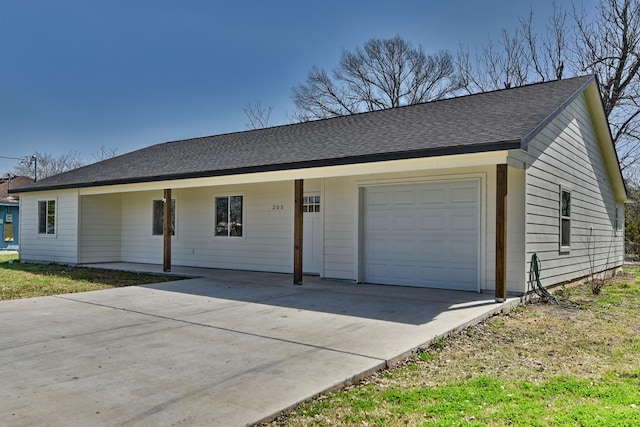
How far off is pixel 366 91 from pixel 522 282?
2315cm

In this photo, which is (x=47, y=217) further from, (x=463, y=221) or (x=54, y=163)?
(x=54, y=163)

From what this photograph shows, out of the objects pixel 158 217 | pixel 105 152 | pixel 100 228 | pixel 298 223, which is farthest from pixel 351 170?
pixel 105 152

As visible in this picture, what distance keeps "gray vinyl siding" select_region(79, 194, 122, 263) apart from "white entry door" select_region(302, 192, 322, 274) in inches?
291

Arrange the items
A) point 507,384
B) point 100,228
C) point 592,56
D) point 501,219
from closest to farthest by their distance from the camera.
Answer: point 507,384 → point 501,219 → point 100,228 → point 592,56

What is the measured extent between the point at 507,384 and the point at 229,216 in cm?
1000

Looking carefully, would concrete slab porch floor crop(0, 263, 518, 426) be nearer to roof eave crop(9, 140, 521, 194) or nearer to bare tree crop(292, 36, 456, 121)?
roof eave crop(9, 140, 521, 194)

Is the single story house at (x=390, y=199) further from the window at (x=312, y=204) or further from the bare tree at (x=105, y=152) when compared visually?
the bare tree at (x=105, y=152)

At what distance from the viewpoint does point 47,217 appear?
15367mm

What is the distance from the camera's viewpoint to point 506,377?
13.5 feet

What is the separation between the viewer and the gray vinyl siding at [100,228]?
14.4 meters

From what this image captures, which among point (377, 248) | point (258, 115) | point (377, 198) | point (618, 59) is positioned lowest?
point (377, 248)

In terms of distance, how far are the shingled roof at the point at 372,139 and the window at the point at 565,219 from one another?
6.86 ft

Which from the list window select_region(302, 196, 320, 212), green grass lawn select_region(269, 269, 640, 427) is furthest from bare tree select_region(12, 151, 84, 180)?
green grass lawn select_region(269, 269, 640, 427)

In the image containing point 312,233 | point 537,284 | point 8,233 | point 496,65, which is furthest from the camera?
point 496,65
